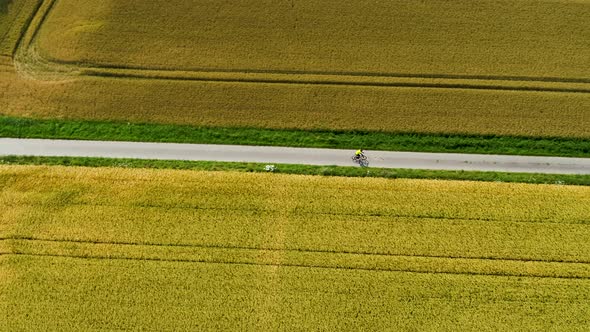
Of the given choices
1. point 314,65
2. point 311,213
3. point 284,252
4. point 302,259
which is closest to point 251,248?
point 284,252

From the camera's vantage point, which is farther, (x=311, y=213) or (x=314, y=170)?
(x=314, y=170)

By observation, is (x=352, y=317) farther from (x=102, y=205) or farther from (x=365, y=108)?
(x=102, y=205)

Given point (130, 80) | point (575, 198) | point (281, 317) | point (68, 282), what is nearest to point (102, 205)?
point (68, 282)

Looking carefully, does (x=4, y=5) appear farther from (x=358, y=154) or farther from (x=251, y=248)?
(x=358, y=154)

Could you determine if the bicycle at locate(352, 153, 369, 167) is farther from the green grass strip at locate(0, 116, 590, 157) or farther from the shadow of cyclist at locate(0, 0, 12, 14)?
the shadow of cyclist at locate(0, 0, 12, 14)

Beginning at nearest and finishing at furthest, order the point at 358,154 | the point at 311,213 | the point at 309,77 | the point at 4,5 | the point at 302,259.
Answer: the point at 302,259 < the point at 311,213 < the point at 358,154 < the point at 309,77 < the point at 4,5

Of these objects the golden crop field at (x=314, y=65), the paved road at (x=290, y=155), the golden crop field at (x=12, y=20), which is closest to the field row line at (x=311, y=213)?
the paved road at (x=290, y=155)

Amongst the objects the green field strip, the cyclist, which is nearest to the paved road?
the cyclist
